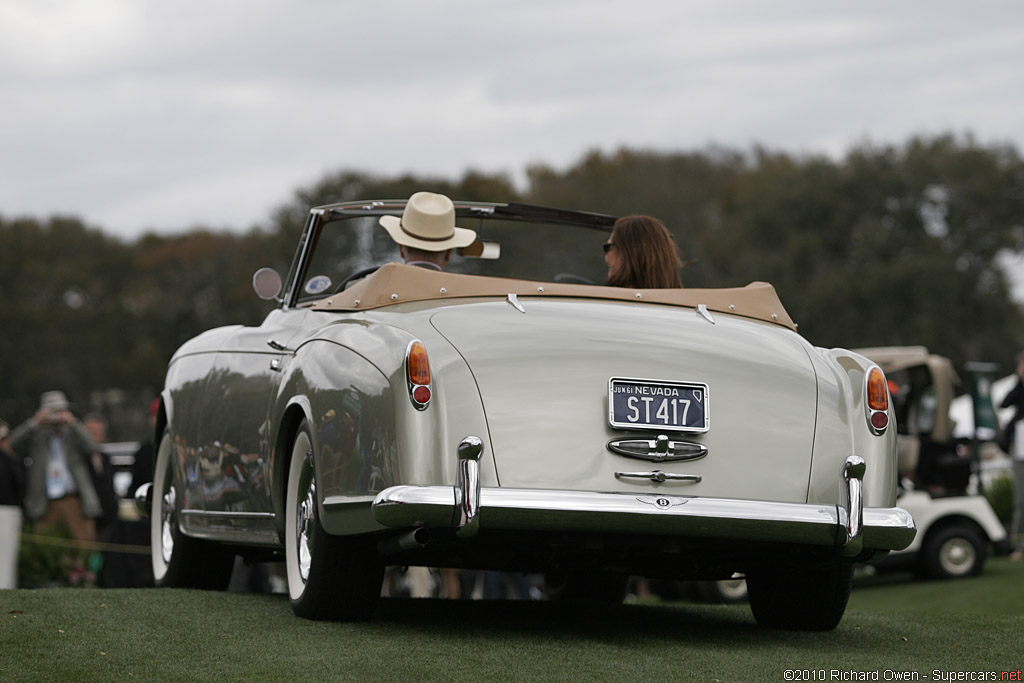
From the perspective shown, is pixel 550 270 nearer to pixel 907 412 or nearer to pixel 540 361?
pixel 540 361

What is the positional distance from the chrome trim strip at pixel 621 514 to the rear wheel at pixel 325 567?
0.58 m

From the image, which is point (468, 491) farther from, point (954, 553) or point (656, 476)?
point (954, 553)

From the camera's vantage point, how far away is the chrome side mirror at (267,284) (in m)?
7.04

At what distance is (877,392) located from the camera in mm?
5355

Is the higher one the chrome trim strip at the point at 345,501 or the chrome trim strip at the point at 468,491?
the chrome trim strip at the point at 468,491

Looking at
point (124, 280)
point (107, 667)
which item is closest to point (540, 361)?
point (107, 667)

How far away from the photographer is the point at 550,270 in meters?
7.00

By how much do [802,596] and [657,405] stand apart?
143cm

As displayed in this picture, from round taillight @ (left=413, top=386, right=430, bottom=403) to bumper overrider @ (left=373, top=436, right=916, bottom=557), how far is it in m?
0.20

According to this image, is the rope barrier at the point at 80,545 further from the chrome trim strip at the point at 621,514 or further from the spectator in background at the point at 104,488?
the chrome trim strip at the point at 621,514

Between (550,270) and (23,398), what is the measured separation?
50370 millimetres

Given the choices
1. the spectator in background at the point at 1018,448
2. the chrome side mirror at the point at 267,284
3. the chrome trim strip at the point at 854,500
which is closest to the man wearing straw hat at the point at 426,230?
the chrome side mirror at the point at 267,284

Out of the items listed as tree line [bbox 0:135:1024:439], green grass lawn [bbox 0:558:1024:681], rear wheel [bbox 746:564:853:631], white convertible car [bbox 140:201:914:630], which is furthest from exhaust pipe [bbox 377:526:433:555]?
tree line [bbox 0:135:1024:439]

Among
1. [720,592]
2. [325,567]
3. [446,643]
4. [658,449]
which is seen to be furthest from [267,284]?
[720,592]
